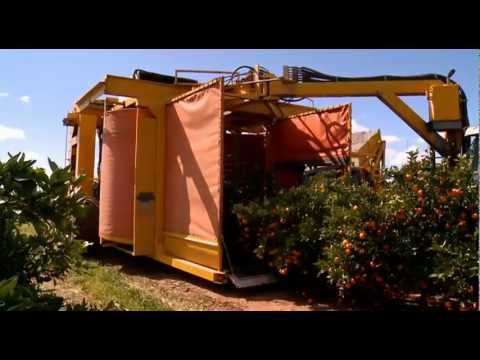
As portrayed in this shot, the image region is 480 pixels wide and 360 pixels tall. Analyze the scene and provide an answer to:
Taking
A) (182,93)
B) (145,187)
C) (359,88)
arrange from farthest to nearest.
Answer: (359,88)
(182,93)
(145,187)

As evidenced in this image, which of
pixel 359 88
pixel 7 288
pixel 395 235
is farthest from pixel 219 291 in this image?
pixel 359 88

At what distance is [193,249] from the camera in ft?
18.9

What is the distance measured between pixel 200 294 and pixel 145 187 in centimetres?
202

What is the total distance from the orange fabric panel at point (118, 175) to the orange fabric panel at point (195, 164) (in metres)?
0.74

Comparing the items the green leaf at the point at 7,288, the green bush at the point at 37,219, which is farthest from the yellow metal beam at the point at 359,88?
the green leaf at the point at 7,288

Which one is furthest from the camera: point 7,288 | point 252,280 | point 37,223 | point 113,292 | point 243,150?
point 243,150

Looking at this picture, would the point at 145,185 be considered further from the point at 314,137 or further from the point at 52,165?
the point at 52,165

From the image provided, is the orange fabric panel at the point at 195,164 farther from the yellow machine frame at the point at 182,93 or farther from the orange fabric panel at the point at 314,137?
the orange fabric panel at the point at 314,137

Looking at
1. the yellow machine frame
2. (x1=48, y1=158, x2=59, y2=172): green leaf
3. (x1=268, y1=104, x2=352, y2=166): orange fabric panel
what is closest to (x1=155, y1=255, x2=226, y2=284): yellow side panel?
the yellow machine frame

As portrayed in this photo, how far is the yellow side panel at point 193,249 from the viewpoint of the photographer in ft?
17.6

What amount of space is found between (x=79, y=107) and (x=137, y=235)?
343cm

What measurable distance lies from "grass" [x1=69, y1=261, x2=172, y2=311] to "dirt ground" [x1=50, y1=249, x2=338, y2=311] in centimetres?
12

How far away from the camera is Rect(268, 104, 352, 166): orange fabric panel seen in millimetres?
6672

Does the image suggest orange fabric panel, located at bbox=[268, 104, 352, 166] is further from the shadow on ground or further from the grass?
the grass
